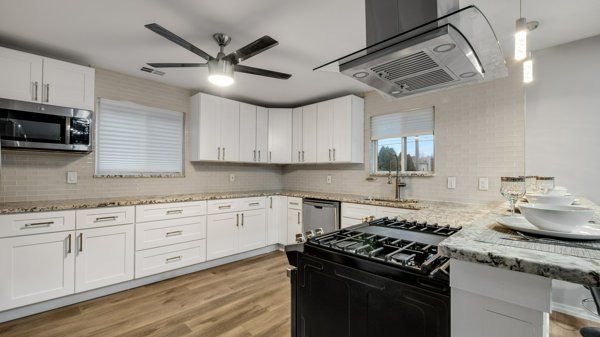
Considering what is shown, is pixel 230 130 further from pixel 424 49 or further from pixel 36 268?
pixel 424 49

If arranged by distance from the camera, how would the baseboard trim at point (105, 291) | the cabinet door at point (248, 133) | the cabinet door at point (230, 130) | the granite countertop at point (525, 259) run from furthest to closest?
1. the cabinet door at point (248, 133)
2. the cabinet door at point (230, 130)
3. the baseboard trim at point (105, 291)
4. the granite countertop at point (525, 259)

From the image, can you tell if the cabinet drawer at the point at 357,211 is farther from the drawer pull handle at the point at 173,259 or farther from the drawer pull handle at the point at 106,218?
the drawer pull handle at the point at 106,218

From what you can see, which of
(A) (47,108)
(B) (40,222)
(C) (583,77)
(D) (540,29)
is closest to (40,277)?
(B) (40,222)

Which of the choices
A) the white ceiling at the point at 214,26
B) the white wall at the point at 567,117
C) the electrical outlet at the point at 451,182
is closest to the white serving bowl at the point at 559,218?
the white ceiling at the point at 214,26

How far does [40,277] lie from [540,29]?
4552mm

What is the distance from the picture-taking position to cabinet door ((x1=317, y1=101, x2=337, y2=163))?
12.6ft

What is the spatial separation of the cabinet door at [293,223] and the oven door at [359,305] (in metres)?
2.47

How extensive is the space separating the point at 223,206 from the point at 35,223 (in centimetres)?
172

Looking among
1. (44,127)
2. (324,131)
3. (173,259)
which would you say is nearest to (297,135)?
(324,131)

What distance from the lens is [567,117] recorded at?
7.72 feet

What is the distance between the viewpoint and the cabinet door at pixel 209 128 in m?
3.55

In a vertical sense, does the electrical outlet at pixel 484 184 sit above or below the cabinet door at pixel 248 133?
below

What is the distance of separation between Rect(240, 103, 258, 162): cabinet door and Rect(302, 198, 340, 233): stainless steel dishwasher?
1.10m

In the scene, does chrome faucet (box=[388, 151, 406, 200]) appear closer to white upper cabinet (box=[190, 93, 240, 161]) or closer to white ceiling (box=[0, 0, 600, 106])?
white ceiling (box=[0, 0, 600, 106])
